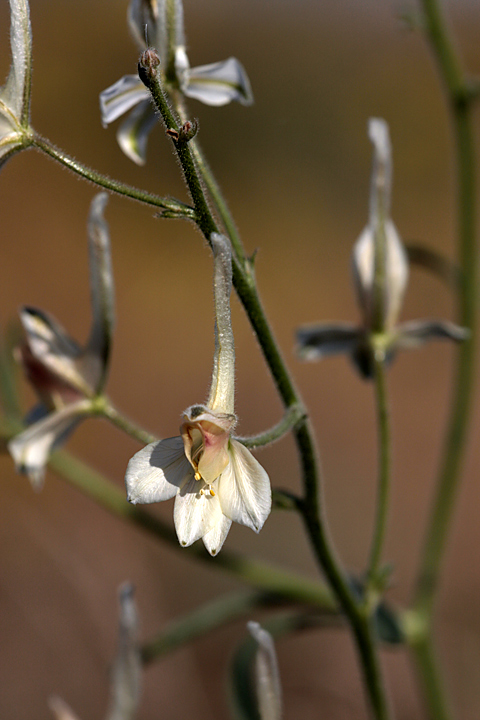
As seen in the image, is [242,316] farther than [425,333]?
Yes

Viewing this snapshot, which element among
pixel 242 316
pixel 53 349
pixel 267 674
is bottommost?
pixel 242 316

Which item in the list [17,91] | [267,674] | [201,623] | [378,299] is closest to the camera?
[17,91]

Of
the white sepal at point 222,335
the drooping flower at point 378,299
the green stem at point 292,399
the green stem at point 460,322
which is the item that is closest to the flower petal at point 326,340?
the drooping flower at point 378,299

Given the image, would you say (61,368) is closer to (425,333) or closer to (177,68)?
(177,68)

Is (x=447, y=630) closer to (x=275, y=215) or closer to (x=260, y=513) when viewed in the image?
(x=260, y=513)

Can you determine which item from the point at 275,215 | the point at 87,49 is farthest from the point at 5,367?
the point at 87,49

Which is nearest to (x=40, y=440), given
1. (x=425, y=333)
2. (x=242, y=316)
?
(x=425, y=333)
